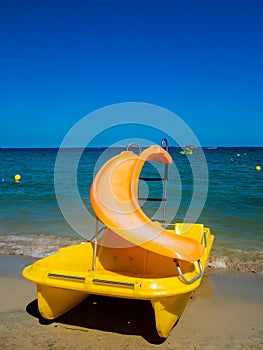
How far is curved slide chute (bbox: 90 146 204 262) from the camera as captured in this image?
11.4 ft

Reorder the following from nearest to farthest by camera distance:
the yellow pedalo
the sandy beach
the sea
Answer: the yellow pedalo → the sandy beach → the sea

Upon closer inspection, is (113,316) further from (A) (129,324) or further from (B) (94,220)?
(B) (94,220)

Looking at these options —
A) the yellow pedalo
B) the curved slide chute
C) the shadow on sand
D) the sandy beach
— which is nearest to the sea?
the curved slide chute

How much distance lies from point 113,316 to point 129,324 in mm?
232

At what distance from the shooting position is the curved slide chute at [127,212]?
348cm

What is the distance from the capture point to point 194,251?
373cm

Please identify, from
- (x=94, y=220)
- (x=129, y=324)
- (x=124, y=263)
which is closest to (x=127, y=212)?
(x=124, y=263)

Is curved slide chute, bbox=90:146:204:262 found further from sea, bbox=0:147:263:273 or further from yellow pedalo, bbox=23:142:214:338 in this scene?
sea, bbox=0:147:263:273

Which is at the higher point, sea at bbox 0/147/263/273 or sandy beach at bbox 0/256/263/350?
sandy beach at bbox 0/256/263/350

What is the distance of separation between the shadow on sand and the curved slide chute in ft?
2.80

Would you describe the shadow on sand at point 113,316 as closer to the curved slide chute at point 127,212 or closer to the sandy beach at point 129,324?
the sandy beach at point 129,324

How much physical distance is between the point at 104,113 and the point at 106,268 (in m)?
1.81

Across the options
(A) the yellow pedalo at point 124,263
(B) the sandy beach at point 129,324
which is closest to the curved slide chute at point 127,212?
(A) the yellow pedalo at point 124,263

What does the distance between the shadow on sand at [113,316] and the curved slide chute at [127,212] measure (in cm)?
85
